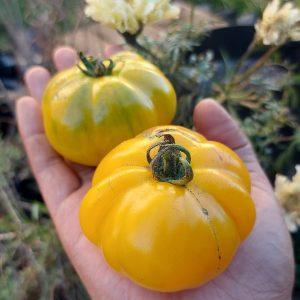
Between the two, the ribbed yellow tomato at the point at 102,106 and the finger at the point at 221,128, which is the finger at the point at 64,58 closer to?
the ribbed yellow tomato at the point at 102,106

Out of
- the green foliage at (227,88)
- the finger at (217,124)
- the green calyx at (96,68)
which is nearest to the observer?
the green calyx at (96,68)

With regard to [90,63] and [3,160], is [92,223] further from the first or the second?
[3,160]

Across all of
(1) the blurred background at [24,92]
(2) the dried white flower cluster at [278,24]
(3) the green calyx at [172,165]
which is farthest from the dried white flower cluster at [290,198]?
→ (3) the green calyx at [172,165]

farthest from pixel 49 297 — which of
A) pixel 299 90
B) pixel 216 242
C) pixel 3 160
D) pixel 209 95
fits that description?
pixel 299 90

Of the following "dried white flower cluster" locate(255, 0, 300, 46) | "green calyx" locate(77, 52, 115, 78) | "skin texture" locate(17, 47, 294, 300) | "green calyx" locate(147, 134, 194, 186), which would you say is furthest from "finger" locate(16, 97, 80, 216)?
"dried white flower cluster" locate(255, 0, 300, 46)

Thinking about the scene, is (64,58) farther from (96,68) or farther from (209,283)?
(209,283)

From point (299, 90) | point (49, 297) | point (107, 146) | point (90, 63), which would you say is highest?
point (90, 63)
